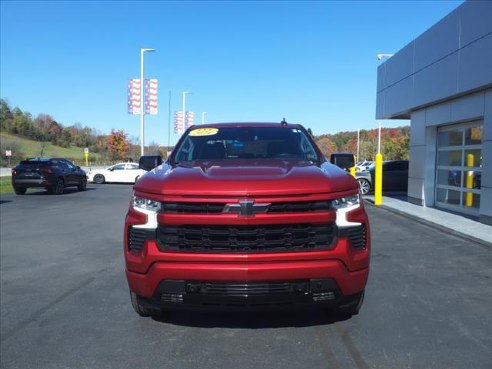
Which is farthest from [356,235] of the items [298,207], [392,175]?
[392,175]

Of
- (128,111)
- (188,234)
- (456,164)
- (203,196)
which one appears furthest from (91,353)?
(128,111)

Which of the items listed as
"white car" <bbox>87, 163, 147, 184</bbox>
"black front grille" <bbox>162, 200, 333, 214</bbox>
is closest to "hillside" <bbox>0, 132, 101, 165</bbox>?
"white car" <bbox>87, 163, 147, 184</bbox>

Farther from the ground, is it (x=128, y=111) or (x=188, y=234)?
Result: (x=128, y=111)

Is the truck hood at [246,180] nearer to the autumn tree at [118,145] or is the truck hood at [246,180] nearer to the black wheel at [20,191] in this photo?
the black wheel at [20,191]

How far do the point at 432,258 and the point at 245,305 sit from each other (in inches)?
185

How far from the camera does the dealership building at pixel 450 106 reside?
1049 centimetres

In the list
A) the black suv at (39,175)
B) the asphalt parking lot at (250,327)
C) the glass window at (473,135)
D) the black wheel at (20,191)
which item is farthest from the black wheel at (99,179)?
the asphalt parking lot at (250,327)

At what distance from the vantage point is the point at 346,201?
370cm

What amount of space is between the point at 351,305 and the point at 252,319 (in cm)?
98

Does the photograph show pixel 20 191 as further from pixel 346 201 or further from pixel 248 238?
pixel 346 201

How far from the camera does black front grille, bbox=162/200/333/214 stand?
11.5 ft

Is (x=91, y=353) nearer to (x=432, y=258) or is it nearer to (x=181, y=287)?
(x=181, y=287)

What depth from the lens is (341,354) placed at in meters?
3.69

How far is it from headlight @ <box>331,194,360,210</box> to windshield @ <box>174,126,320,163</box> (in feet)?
3.71
